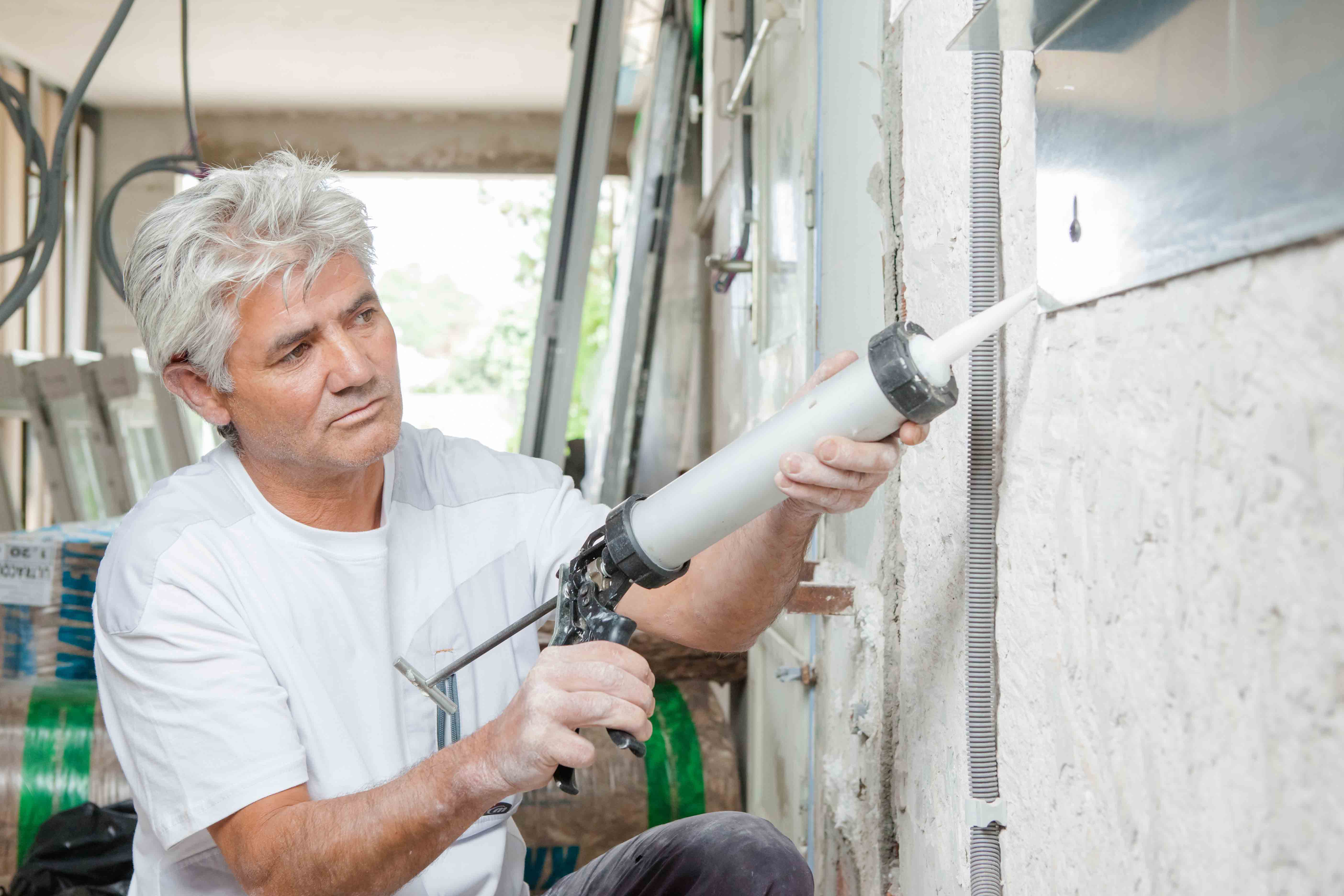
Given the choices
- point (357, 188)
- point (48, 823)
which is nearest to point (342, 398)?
point (48, 823)

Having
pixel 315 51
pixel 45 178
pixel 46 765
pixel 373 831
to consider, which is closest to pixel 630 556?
pixel 373 831

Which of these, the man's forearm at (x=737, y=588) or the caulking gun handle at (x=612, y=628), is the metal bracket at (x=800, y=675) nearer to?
the man's forearm at (x=737, y=588)

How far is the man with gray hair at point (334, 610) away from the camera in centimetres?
92

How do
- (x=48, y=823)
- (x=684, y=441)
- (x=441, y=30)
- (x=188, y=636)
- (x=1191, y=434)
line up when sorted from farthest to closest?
(x=441, y=30)
(x=684, y=441)
(x=48, y=823)
(x=188, y=636)
(x=1191, y=434)

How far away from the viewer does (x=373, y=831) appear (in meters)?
0.90

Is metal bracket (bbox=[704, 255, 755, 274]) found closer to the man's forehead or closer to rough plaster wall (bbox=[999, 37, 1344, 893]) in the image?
the man's forehead

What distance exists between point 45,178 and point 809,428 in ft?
7.73

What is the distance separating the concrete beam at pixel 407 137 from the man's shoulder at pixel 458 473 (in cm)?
547

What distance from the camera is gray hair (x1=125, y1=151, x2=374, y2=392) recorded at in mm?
1109

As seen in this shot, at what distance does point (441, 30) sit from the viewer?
17.4 feet

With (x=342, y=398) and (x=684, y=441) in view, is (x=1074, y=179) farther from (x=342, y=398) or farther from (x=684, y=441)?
(x=684, y=441)

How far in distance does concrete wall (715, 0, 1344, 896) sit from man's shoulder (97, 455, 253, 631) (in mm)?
759

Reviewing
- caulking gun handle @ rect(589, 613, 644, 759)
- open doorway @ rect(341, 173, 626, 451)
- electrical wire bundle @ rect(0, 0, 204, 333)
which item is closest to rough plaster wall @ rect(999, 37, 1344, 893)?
caulking gun handle @ rect(589, 613, 644, 759)

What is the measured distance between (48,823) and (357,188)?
18.2 ft
